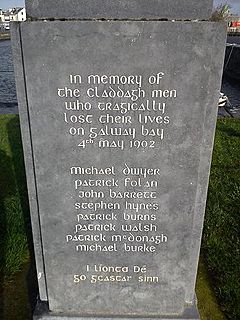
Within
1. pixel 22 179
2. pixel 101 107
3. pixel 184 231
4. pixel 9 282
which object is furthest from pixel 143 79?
pixel 22 179

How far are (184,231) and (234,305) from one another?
112cm

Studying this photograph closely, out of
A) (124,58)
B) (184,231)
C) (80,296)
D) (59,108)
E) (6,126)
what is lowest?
(6,126)

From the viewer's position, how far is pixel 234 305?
322cm

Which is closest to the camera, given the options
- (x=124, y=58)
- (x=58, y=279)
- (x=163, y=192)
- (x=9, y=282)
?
(x=124, y=58)

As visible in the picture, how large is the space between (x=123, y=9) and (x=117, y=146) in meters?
0.85

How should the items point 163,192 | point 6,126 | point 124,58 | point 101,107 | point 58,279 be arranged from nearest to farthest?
point 124,58
point 101,107
point 163,192
point 58,279
point 6,126

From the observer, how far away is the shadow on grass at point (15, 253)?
331 centimetres

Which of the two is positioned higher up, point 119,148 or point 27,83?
point 27,83

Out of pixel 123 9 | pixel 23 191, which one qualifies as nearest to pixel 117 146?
pixel 123 9

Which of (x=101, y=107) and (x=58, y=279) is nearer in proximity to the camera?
(x=101, y=107)

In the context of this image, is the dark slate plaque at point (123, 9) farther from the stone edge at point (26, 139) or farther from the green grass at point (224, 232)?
the green grass at point (224, 232)

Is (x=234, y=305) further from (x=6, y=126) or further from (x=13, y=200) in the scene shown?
(x=6, y=126)

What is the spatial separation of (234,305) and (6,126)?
20.8ft

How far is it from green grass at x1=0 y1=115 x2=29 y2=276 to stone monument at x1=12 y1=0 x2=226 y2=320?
0.90 meters
